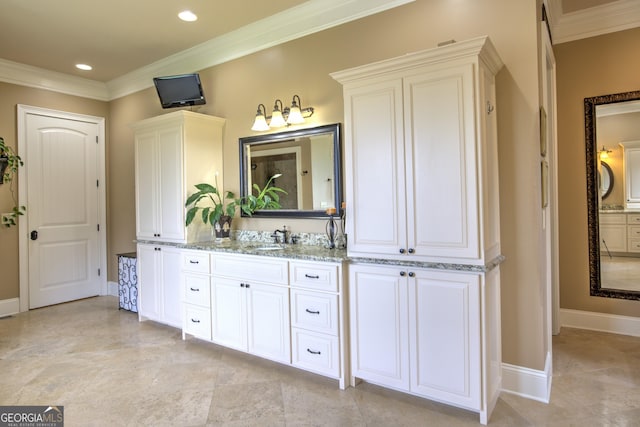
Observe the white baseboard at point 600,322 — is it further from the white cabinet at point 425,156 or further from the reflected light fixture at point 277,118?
the reflected light fixture at point 277,118

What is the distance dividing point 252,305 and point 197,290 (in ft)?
2.25

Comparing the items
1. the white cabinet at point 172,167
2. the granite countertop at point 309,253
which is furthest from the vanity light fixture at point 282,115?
the granite countertop at point 309,253

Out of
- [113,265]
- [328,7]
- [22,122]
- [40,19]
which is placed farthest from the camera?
[113,265]

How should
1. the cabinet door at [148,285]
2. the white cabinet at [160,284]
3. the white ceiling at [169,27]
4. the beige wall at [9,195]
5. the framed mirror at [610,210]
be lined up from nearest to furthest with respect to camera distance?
1. the white ceiling at [169,27]
2. the framed mirror at [610,210]
3. the white cabinet at [160,284]
4. the cabinet door at [148,285]
5. the beige wall at [9,195]

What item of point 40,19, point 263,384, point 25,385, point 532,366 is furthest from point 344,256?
point 40,19

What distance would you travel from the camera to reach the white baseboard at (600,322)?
10.8ft

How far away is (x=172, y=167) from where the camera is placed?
3.64 meters

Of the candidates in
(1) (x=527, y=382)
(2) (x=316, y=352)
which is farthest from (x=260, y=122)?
(1) (x=527, y=382)

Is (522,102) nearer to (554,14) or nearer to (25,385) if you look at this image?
(554,14)

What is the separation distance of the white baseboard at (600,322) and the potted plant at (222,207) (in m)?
2.89

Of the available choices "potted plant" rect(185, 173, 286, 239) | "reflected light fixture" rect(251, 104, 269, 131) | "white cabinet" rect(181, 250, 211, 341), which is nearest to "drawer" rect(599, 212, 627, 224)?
"potted plant" rect(185, 173, 286, 239)

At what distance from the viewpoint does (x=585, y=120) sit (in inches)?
135

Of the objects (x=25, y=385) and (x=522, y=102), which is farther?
(x=25, y=385)

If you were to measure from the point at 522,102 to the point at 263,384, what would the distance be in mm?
2507
